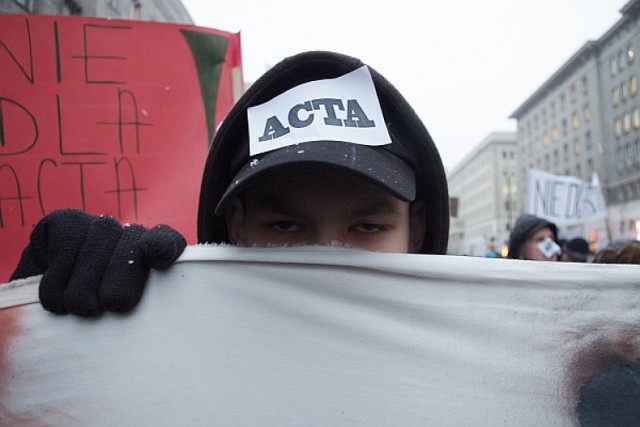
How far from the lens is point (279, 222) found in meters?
1.27

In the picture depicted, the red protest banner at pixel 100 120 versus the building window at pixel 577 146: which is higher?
the building window at pixel 577 146

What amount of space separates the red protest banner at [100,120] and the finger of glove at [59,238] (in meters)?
1.34

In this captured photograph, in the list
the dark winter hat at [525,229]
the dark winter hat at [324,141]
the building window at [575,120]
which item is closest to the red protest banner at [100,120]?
the dark winter hat at [324,141]

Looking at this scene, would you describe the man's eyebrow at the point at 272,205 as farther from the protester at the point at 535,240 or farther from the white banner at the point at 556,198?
the white banner at the point at 556,198

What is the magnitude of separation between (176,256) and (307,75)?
592 mm

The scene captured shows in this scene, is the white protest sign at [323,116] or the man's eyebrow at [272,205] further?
the man's eyebrow at [272,205]

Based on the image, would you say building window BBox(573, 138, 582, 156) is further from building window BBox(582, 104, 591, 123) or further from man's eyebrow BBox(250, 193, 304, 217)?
man's eyebrow BBox(250, 193, 304, 217)

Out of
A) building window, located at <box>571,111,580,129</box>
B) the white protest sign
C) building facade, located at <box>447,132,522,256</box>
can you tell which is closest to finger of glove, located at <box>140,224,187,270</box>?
the white protest sign

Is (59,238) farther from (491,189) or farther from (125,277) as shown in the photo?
(491,189)

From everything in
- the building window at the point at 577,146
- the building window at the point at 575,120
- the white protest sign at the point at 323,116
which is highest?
the building window at the point at 575,120

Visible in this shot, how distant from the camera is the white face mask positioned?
4352 mm

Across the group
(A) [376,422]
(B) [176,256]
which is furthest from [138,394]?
(A) [376,422]

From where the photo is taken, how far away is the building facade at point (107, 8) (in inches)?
159

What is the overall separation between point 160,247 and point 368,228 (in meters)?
0.52
